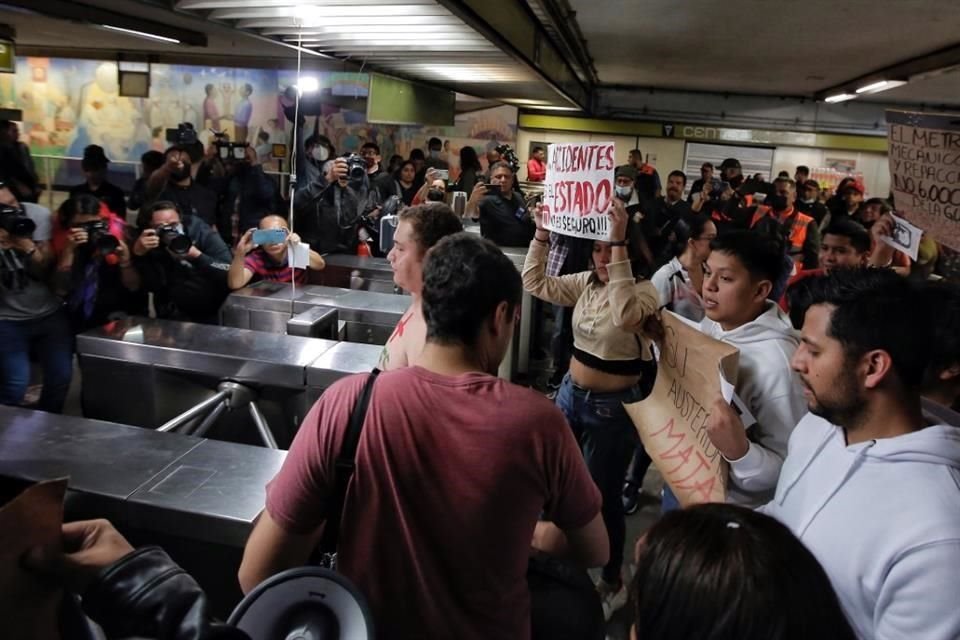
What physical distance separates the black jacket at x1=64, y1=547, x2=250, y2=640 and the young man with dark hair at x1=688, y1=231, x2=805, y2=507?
4.09 feet

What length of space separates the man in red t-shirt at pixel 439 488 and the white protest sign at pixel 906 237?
6.41 ft

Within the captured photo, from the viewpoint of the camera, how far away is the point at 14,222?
2.90 metres

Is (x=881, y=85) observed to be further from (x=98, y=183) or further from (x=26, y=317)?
(x=26, y=317)

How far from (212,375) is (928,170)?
2.72 metres

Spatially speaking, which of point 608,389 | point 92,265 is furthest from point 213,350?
point 608,389

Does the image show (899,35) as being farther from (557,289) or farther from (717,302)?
(717,302)

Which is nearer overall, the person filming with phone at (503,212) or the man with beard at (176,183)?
the man with beard at (176,183)

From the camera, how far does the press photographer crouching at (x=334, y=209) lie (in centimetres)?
469

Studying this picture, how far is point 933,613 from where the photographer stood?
0.97m

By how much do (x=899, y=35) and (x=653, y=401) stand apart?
16.9 feet

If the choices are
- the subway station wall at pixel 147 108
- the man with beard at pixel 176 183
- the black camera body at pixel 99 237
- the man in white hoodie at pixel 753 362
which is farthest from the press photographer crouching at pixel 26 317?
the subway station wall at pixel 147 108

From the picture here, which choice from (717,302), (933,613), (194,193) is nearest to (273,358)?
(717,302)

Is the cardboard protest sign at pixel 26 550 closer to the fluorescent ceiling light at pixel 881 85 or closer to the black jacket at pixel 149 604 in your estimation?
the black jacket at pixel 149 604

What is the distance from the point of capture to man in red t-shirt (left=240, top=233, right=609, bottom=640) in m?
1.14
